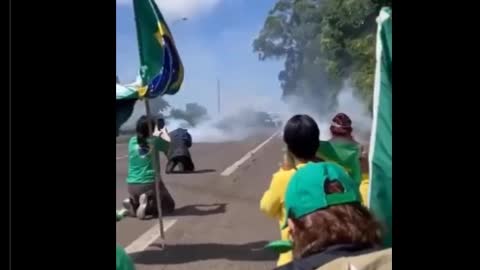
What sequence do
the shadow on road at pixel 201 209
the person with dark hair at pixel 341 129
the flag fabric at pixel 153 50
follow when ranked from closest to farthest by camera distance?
1. the person with dark hair at pixel 341 129
2. the flag fabric at pixel 153 50
3. the shadow on road at pixel 201 209

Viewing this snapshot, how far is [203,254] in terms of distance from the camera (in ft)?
24.5

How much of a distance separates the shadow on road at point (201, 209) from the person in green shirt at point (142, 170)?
1.07 m

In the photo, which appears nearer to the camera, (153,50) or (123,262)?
(123,262)

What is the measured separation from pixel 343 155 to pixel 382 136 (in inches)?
63.9

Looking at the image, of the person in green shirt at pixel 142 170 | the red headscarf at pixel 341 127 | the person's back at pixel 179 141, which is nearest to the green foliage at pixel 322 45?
the person's back at pixel 179 141

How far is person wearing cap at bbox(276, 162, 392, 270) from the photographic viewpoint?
7.16 feet

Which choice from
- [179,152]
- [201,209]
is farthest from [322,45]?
[201,209]

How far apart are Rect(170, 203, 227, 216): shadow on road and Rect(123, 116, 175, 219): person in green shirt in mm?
1066

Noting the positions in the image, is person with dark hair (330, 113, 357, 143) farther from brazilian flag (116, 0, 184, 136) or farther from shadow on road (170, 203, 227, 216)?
shadow on road (170, 203, 227, 216)

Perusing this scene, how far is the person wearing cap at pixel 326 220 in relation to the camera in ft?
7.16

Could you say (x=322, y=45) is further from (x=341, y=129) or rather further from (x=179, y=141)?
(x=341, y=129)

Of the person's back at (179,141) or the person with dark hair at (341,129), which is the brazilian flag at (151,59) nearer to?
the person with dark hair at (341,129)

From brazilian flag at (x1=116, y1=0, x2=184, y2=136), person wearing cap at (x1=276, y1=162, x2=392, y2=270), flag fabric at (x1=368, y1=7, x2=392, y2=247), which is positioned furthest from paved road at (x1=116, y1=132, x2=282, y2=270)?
person wearing cap at (x1=276, y1=162, x2=392, y2=270)
